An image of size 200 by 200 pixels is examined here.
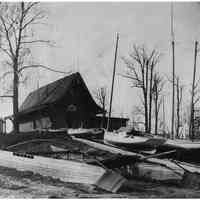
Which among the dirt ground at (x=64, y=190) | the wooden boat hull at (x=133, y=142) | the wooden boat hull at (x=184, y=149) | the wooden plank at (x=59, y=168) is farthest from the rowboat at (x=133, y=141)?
the wooden plank at (x=59, y=168)

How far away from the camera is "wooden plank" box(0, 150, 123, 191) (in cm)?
555

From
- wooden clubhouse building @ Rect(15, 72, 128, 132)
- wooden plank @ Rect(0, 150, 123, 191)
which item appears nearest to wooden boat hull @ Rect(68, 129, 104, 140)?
wooden plank @ Rect(0, 150, 123, 191)

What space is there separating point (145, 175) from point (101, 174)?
178 centimetres

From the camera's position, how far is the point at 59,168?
6.02 meters

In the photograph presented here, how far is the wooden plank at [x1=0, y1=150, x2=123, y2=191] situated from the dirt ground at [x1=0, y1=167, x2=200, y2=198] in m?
0.13

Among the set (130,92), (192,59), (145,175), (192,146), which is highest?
(192,59)

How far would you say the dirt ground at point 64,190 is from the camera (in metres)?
4.82

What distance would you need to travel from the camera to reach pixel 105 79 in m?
8.80

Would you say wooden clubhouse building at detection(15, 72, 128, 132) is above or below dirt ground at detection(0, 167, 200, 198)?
above

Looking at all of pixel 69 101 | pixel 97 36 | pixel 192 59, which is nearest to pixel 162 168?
pixel 192 59

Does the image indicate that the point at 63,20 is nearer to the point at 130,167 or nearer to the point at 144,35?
the point at 144,35

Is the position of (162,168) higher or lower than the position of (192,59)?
lower

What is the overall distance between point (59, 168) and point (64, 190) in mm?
932

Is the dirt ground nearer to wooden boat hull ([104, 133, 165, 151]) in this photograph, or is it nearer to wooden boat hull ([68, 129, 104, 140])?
wooden boat hull ([104, 133, 165, 151])
